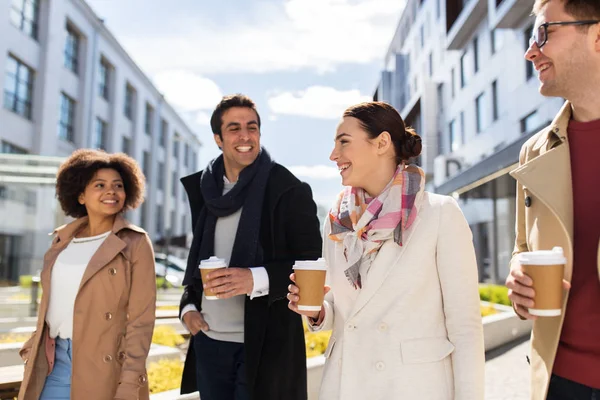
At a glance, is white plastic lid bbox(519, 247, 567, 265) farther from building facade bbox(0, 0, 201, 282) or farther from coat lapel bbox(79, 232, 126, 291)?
building facade bbox(0, 0, 201, 282)

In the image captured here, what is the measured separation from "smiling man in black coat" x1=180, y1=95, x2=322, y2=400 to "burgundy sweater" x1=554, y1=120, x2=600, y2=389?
146 centimetres

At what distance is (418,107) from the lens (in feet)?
121

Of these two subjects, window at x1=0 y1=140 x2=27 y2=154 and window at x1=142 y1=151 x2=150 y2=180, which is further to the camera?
window at x1=142 y1=151 x2=150 y2=180

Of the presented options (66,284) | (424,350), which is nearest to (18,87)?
(66,284)

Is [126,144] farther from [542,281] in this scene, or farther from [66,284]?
[542,281]

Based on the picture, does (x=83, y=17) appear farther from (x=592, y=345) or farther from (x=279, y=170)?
(x=592, y=345)

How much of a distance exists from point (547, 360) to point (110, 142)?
37.2 meters

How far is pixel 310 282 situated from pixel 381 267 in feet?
1.01

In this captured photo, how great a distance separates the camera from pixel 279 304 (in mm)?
3219

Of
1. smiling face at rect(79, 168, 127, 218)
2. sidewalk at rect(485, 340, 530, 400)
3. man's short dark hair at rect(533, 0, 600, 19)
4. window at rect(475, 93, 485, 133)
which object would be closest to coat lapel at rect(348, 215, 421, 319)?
man's short dark hair at rect(533, 0, 600, 19)

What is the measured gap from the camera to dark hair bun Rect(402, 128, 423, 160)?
101 inches

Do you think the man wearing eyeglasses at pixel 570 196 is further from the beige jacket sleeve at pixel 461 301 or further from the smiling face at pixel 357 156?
the smiling face at pixel 357 156

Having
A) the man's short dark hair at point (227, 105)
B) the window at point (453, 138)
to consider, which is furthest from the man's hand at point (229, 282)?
the window at point (453, 138)

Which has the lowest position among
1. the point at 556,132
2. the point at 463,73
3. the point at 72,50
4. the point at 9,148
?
the point at 556,132
